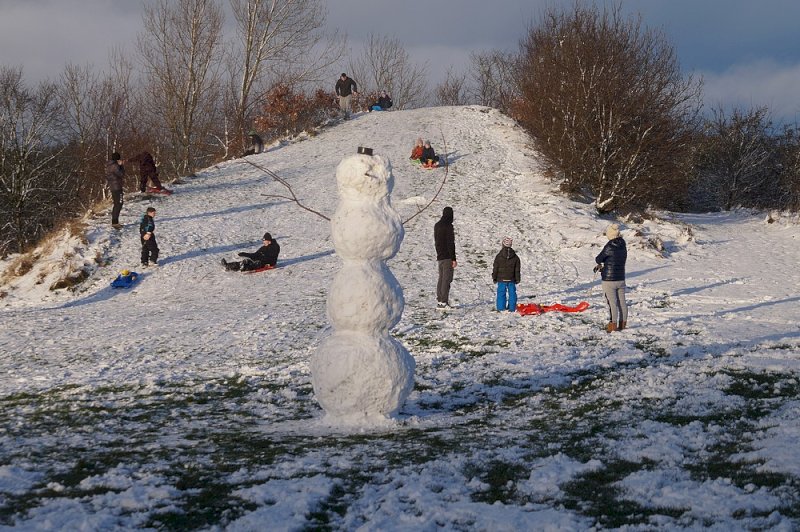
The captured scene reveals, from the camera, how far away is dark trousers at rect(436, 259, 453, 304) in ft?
45.1

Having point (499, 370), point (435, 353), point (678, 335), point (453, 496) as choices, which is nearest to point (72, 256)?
point (435, 353)

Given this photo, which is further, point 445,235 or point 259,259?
point 259,259

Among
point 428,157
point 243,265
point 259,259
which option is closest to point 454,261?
→ point 259,259

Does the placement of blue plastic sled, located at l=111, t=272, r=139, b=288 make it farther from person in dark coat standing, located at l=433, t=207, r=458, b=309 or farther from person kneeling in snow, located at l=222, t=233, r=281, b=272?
person in dark coat standing, located at l=433, t=207, r=458, b=309

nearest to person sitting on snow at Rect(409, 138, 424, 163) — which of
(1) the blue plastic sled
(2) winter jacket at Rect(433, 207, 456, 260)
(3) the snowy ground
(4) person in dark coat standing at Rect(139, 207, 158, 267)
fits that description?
(3) the snowy ground

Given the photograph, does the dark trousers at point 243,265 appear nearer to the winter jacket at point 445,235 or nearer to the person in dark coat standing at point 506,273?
the winter jacket at point 445,235

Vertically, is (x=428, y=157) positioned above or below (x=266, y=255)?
above

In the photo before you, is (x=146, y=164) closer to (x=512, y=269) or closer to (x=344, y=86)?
(x=512, y=269)

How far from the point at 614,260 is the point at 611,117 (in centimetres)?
1358

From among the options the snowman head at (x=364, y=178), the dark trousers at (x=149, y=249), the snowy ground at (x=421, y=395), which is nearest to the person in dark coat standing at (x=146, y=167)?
the snowy ground at (x=421, y=395)

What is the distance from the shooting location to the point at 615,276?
448 inches

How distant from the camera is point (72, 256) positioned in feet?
59.7

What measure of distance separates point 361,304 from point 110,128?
3815cm

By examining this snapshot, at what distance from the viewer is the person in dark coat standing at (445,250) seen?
1349 centimetres
